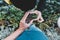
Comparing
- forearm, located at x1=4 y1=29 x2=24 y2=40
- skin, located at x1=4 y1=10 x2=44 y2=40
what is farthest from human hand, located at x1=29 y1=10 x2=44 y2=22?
forearm, located at x1=4 y1=29 x2=24 y2=40

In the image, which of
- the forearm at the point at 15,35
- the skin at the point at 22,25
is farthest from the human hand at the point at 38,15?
the forearm at the point at 15,35

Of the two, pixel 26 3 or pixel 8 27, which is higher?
pixel 26 3

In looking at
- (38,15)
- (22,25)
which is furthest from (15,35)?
(38,15)

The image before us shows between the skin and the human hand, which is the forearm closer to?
the skin

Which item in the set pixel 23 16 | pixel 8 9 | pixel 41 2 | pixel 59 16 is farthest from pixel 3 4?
pixel 59 16

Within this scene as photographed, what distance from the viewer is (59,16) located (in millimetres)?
1606

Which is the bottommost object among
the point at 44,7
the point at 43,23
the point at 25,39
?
the point at 25,39

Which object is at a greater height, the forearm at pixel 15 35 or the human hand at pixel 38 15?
the human hand at pixel 38 15

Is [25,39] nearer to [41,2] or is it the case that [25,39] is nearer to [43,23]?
[43,23]

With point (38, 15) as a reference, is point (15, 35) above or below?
below

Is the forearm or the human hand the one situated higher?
the human hand

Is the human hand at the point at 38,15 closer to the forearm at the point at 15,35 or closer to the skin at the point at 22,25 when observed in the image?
the skin at the point at 22,25

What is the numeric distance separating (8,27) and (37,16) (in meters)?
0.24

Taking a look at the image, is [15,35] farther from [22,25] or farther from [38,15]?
[38,15]
